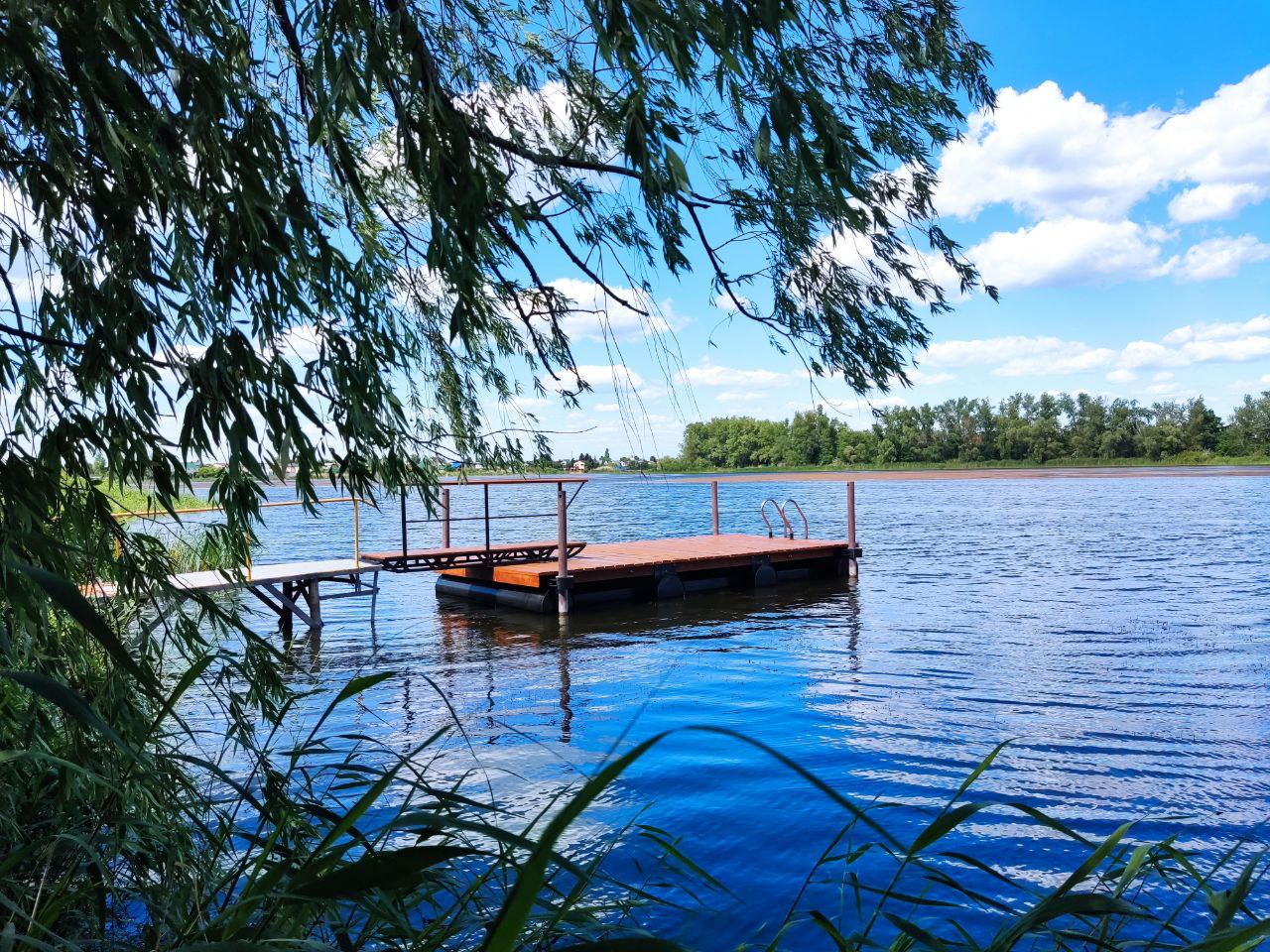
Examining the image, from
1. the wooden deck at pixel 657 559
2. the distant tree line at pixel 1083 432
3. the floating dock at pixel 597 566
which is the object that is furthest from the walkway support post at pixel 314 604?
the distant tree line at pixel 1083 432

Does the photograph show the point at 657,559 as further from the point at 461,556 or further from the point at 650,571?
the point at 461,556

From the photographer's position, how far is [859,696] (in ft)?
29.3

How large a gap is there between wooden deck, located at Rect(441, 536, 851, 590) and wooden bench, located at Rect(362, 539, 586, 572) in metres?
0.20

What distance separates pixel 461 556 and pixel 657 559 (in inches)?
123

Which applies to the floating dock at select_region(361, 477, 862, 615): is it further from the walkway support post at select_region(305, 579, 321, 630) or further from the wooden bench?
the walkway support post at select_region(305, 579, 321, 630)

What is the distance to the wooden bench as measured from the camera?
13.1 m

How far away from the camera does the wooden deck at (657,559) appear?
1434 cm

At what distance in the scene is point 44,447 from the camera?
2.74m

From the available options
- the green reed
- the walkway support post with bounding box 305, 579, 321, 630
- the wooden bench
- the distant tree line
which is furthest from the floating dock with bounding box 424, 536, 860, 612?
the distant tree line

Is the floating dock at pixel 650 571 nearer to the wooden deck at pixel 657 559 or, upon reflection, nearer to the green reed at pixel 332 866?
the wooden deck at pixel 657 559

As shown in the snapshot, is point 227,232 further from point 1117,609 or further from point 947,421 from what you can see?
point 947,421

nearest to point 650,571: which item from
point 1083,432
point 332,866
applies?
point 332,866

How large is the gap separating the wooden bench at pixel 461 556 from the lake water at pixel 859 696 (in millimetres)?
809

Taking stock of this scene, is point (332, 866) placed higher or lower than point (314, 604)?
higher
